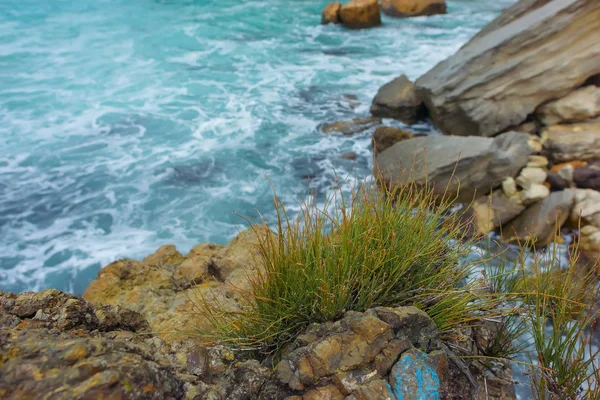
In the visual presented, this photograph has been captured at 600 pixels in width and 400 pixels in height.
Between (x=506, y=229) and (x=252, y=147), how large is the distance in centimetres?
525

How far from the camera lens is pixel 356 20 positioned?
16.6 meters

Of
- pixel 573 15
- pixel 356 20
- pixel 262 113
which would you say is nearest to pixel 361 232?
pixel 573 15

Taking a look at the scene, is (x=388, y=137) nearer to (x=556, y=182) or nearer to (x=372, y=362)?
(x=556, y=182)

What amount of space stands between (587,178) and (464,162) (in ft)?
6.16

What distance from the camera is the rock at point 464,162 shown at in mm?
6398

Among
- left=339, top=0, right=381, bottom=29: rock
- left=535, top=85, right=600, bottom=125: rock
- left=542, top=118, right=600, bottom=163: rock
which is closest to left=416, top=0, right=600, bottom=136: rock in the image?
left=535, top=85, right=600, bottom=125: rock

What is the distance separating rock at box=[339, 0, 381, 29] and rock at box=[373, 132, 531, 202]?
36.1 ft

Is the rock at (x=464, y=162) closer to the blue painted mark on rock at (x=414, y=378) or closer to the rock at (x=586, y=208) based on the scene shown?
the rock at (x=586, y=208)

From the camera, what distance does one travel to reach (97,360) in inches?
67.7

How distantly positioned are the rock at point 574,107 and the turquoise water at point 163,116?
237 cm

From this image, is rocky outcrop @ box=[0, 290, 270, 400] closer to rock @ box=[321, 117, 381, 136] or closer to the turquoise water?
the turquoise water

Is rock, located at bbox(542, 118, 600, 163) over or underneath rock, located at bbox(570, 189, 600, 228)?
over

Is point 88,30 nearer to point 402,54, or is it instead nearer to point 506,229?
point 402,54

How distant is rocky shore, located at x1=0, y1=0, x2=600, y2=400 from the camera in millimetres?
1842
